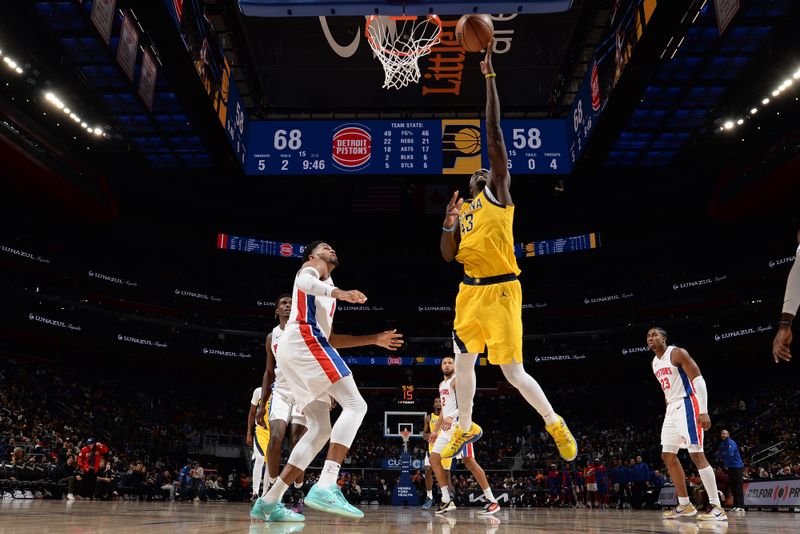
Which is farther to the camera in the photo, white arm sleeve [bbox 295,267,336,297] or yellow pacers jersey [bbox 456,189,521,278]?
yellow pacers jersey [bbox 456,189,521,278]

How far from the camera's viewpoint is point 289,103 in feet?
55.0

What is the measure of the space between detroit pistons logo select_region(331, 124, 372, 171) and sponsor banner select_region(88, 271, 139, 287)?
16813mm

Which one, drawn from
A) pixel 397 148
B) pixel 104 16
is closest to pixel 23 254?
pixel 104 16

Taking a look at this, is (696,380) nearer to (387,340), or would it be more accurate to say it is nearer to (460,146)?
(387,340)

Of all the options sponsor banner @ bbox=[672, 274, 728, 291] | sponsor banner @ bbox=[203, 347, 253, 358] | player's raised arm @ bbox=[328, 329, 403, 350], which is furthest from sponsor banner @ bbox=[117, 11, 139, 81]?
sponsor banner @ bbox=[672, 274, 728, 291]

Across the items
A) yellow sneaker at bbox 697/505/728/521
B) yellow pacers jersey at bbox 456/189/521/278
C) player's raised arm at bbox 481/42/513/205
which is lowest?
yellow sneaker at bbox 697/505/728/521

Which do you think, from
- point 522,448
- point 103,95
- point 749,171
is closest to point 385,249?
point 522,448

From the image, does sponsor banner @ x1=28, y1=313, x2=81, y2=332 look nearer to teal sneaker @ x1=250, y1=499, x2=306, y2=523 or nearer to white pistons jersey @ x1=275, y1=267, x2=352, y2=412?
Result: teal sneaker @ x1=250, y1=499, x2=306, y2=523

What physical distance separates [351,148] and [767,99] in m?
11.8

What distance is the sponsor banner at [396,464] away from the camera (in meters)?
19.6

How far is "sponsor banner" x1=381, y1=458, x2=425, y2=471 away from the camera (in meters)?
19.6

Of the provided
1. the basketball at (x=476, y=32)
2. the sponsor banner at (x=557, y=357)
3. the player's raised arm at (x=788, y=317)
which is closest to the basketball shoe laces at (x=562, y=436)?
the player's raised arm at (x=788, y=317)

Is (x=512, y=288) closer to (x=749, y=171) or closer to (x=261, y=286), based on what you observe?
(x=749, y=171)

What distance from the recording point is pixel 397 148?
13.9 meters
